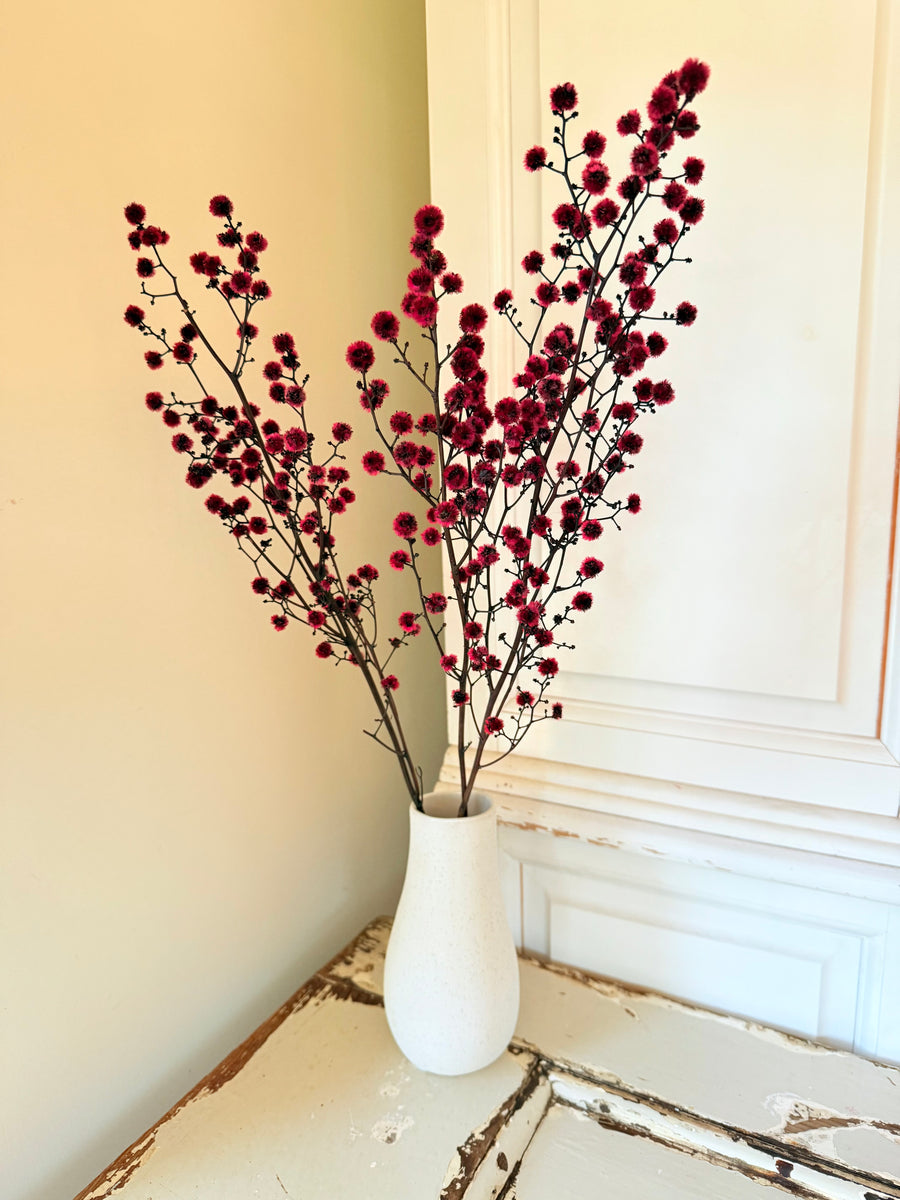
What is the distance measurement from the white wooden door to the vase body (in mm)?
180

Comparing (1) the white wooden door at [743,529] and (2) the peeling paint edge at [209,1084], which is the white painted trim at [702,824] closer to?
(1) the white wooden door at [743,529]

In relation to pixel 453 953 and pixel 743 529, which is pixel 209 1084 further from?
pixel 743 529

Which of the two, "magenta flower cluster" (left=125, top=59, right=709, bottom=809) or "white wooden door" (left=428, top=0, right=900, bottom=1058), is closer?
"magenta flower cluster" (left=125, top=59, right=709, bottom=809)

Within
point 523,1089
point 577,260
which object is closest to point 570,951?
point 523,1089

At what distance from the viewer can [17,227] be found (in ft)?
1.79

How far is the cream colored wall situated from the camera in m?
0.57

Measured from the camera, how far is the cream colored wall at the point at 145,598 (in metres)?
0.57

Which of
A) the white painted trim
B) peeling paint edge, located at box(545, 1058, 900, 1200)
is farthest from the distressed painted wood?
the white painted trim

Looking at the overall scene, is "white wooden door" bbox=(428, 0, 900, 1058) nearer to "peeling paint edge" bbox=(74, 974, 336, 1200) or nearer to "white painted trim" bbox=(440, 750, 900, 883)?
"white painted trim" bbox=(440, 750, 900, 883)

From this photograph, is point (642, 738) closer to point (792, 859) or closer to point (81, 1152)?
point (792, 859)

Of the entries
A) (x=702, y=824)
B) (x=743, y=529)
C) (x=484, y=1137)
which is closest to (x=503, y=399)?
(x=743, y=529)

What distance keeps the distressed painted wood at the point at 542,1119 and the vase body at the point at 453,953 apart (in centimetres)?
5

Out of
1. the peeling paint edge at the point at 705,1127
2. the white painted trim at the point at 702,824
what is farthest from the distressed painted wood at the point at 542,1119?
the white painted trim at the point at 702,824

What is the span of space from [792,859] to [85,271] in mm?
781
